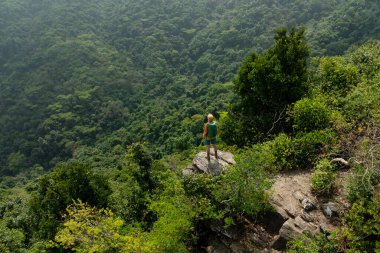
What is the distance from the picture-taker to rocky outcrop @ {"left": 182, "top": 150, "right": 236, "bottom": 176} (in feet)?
46.5

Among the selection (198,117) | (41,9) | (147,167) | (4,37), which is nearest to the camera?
(147,167)

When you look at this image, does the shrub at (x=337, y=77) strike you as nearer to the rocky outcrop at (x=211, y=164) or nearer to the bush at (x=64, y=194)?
the rocky outcrop at (x=211, y=164)

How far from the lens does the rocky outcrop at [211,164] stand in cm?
1418

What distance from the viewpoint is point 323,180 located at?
1259 cm

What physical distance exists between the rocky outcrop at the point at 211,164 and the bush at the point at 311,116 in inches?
143

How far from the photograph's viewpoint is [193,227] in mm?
12570

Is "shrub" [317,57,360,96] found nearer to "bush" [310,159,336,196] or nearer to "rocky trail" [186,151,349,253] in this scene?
"bush" [310,159,336,196]

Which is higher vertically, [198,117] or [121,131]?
[198,117]

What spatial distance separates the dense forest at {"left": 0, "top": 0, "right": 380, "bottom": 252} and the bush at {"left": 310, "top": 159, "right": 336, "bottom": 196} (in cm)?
9

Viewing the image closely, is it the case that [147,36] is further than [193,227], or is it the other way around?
[147,36]

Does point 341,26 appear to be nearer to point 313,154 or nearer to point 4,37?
point 313,154

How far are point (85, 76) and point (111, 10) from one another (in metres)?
48.4

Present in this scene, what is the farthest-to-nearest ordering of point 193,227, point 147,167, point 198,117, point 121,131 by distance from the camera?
point 121,131
point 198,117
point 147,167
point 193,227

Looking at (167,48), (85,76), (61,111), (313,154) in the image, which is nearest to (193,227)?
(313,154)
